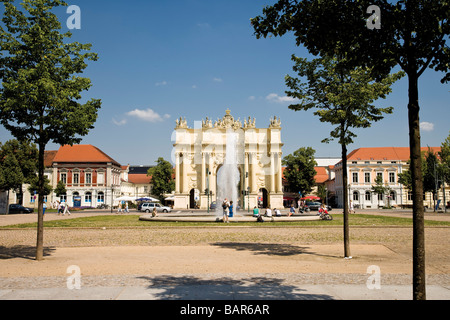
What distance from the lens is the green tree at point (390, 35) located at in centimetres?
587

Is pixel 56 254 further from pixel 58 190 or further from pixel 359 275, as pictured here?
pixel 58 190

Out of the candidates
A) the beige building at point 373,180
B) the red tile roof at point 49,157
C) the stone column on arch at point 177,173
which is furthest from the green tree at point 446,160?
the red tile roof at point 49,157

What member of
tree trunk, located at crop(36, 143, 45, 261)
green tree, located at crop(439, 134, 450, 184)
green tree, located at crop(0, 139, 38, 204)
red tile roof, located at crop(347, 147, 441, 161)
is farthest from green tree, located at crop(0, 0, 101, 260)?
red tile roof, located at crop(347, 147, 441, 161)

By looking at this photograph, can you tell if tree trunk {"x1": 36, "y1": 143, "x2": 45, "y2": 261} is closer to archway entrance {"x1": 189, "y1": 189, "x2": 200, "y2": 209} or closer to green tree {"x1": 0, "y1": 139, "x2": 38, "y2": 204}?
green tree {"x1": 0, "y1": 139, "x2": 38, "y2": 204}

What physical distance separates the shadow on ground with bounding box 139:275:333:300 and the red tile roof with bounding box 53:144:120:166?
78.7 meters

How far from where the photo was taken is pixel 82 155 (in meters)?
84.8

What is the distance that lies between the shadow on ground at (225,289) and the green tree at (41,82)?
6.45 metres

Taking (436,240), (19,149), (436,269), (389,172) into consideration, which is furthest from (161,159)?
(436,269)

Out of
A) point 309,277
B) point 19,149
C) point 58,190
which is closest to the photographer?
point 309,277

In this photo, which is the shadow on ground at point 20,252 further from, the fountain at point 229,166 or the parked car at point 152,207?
the fountain at point 229,166

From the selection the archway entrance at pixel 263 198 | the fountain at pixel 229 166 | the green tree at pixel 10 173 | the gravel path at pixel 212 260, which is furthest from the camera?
the archway entrance at pixel 263 198

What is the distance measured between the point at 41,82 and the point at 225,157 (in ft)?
218

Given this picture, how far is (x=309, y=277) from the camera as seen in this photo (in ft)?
31.8

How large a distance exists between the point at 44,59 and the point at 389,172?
3116 inches
